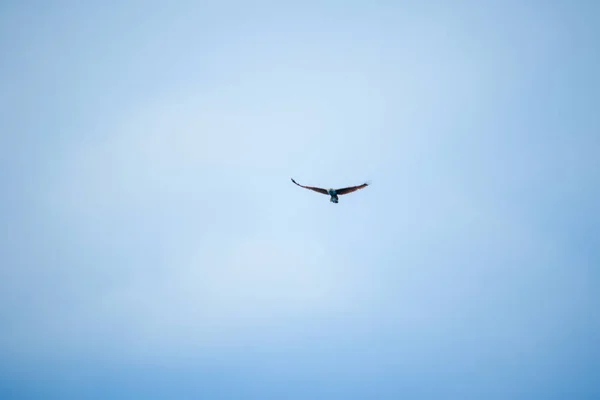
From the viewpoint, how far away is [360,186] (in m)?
52.3

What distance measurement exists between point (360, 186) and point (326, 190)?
425cm

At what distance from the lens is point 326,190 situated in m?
54.9
